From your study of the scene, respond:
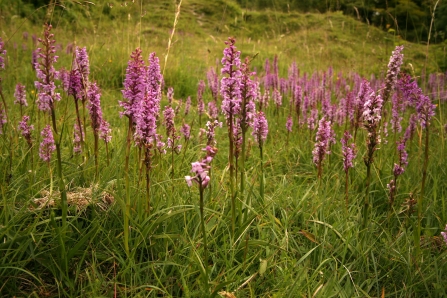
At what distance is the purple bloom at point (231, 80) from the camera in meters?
1.83

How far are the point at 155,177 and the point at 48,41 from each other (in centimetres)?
118

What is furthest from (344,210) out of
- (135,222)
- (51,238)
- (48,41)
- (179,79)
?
(179,79)

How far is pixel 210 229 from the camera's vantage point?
7.06ft

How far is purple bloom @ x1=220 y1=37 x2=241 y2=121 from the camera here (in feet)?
6.01

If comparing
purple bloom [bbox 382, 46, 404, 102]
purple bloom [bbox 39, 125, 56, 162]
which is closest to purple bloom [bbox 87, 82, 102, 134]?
purple bloom [bbox 39, 125, 56, 162]

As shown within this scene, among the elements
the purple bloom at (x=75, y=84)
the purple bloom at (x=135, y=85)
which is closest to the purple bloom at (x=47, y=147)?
the purple bloom at (x=75, y=84)

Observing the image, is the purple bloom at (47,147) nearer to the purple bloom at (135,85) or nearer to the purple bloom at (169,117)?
the purple bloom at (169,117)

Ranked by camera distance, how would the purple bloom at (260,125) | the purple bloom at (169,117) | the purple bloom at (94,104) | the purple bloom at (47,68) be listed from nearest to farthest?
the purple bloom at (47,68), the purple bloom at (94,104), the purple bloom at (260,125), the purple bloom at (169,117)

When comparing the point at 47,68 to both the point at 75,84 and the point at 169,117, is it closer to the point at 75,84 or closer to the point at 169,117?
the point at 75,84

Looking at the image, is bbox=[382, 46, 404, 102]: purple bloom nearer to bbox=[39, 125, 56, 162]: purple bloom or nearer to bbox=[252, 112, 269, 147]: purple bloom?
bbox=[252, 112, 269, 147]: purple bloom

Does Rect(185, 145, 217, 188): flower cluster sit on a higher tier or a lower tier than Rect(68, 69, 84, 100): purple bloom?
lower

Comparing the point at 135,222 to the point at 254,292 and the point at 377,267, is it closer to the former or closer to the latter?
the point at 254,292

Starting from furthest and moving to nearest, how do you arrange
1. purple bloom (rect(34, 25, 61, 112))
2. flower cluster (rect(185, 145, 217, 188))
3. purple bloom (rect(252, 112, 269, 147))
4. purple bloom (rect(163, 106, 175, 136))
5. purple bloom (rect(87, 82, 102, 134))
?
1. purple bloom (rect(163, 106, 175, 136))
2. purple bloom (rect(252, 112, 269, 147))
3. purple bloom (rect(87, 82, 102, 134))
4. purple bloom (rect(34, 25, 61, 112))
5. flower cluster (rect(185, 145, 217, 188))

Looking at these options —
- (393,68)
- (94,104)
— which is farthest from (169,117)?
(393,68)
